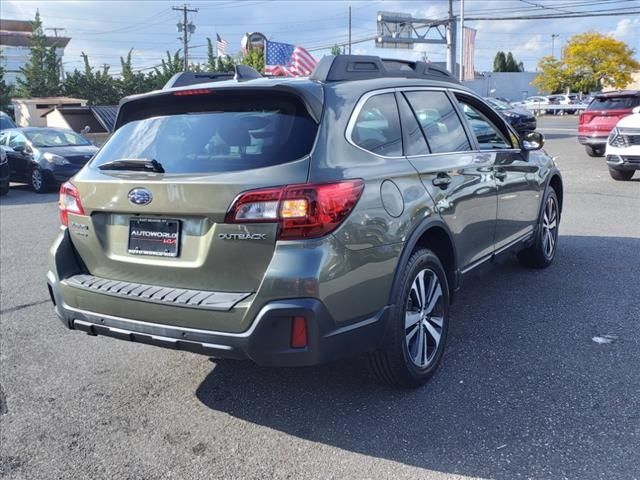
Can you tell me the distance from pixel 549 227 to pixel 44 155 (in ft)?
38.8

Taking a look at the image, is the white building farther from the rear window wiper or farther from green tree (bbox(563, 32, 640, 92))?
the rear window wiper

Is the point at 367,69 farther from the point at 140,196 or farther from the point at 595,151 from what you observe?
the point at 595,151

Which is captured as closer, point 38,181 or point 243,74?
point 243,74

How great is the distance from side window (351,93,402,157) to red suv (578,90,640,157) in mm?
14262

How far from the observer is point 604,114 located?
16.2 meters

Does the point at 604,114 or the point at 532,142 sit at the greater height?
the point at 604,114

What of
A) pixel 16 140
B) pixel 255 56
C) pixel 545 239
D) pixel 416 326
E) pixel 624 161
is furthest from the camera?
pixel 255 56

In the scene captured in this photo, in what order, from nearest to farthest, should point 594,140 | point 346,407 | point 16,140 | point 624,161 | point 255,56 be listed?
1. point 346,407
2. point 624,161
3. point 16,140
4. point 594,140
5. point 255,56

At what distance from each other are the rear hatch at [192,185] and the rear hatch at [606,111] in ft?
49.5

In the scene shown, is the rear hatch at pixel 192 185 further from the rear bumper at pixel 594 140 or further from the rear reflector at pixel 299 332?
the rear bumper at pixel 594 140

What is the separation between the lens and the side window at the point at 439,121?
161 inches

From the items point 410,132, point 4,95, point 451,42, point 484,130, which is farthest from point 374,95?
point 4,95

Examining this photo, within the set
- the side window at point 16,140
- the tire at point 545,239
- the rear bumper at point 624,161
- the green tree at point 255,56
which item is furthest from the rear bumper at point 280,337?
the green tree at point 255,56

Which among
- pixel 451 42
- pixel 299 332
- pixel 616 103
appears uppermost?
pixel 451 42
